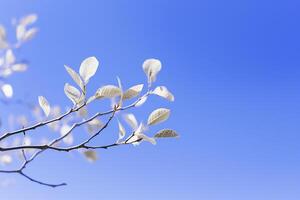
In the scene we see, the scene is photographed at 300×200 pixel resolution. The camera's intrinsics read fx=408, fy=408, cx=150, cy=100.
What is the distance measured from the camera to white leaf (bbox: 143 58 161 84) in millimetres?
905

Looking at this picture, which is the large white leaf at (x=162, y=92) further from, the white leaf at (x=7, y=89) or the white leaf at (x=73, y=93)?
the white leaf at (x=7, y=89)

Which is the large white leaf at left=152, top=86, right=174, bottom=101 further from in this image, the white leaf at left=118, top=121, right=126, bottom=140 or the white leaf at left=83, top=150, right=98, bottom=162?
the white leaf at left=83, top=150, right=98, bottom=162

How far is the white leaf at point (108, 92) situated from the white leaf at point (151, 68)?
0.09 meters

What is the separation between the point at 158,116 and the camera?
91cm

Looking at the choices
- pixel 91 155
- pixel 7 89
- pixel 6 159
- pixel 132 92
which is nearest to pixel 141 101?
pixel 132 92

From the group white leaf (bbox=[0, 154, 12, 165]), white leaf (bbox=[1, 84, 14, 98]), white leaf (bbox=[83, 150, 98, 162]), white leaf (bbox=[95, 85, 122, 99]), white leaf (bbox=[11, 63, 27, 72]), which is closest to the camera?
white leaf (bbox=[95, 85, 122, 99])

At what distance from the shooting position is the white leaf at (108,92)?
837 mm

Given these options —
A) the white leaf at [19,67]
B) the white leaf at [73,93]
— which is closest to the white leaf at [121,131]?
the white leaf at [73,93]

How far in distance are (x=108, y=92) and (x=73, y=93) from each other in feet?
0.25

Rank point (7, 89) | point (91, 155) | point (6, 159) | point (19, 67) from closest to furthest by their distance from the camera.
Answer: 1. point (91, 155)
2. point (7, 89)
3. point (19, 67)
4. point (6, 159)

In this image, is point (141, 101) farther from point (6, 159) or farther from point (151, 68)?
point (6, 159)

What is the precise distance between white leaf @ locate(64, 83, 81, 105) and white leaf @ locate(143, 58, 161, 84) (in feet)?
0.52

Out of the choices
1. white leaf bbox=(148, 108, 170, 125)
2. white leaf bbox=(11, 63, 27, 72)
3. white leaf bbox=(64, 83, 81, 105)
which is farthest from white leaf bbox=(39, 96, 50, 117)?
white leaf bbox=(11, 63, 27, 72)

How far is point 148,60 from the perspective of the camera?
2.96ft
